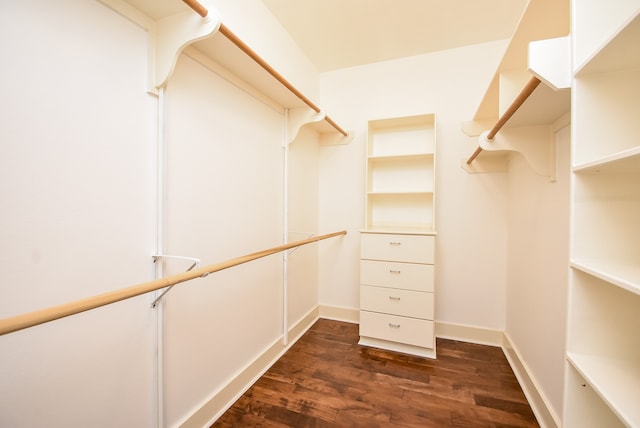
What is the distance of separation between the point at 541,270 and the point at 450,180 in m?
1.02

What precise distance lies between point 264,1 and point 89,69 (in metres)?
1.32

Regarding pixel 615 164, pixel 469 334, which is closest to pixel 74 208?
pixel 615 164

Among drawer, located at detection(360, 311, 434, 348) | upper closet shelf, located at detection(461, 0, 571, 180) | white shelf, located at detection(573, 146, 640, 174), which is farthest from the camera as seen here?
drawer, located at detection(360, 311, 434, 348)

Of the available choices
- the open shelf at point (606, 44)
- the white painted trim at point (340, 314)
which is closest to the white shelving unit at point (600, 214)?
the open shelf at point (606, 44)

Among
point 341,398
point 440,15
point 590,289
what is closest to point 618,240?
point 590,289

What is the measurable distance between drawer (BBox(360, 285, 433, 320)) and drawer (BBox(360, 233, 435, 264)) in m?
0.26

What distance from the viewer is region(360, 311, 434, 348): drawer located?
6.54 ft

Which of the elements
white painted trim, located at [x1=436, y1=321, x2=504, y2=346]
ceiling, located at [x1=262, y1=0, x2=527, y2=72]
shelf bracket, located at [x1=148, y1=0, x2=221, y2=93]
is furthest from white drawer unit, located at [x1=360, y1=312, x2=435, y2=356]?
ceiling, located at [x1=262, y1=0, x2=527, y2=72]

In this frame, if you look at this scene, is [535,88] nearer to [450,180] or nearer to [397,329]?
[450,180]

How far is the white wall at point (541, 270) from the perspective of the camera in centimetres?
126

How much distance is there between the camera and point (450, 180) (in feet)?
7.54

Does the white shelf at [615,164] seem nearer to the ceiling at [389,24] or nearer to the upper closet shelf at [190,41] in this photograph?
the upper closet shelf at [190,41]

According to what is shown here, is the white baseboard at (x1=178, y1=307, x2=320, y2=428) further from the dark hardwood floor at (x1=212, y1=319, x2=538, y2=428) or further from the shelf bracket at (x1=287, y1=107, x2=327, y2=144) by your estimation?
the shelf bracket at (x1=287, y1=107, x2=327, y2=144)

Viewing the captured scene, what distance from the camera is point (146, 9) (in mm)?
983
